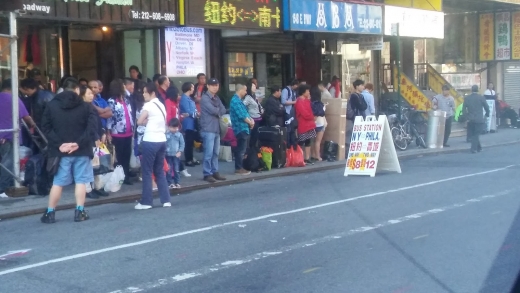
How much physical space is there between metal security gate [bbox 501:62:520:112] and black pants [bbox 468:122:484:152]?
14.3 meters

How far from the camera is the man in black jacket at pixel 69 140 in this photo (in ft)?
31.7

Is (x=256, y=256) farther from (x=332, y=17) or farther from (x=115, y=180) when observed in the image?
(x=332, y=17)

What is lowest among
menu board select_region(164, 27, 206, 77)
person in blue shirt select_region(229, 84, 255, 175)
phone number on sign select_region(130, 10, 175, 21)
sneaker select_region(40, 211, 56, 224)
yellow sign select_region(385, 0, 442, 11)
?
sneaker select_region(40, 211, 56, 224)

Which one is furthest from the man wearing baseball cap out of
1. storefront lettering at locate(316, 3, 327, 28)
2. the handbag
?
storefront lettering at locate(316, 3, 327, 28)

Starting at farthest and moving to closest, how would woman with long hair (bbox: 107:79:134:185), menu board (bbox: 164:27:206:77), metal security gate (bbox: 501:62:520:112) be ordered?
metal security gate (bbox: 501:62:520:112) < menu board (bbox: 164:27:206:77) < woman with long hair (bbox: 107:79:134:185)

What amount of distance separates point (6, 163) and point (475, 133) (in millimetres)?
12127

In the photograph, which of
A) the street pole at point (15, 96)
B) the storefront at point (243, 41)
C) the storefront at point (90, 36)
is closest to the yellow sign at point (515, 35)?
the storefront at point (243, 41)

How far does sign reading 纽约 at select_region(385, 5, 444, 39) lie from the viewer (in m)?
21.3

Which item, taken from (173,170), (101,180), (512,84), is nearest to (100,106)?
(101,180)

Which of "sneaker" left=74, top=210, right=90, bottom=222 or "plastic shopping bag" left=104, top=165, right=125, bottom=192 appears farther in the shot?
"plastic shopping bag" left=104, top=165, right=125, bottom=192

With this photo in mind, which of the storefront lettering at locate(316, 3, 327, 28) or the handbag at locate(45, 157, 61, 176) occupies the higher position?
the storefront lettering at locate(316, 3, 327, 28)

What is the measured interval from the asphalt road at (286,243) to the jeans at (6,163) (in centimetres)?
168

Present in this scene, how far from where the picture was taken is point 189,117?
49.7 feet

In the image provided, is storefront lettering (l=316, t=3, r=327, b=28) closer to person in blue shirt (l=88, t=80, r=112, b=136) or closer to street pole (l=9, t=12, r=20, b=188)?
person in blue shirt (l=88, t=80, r=112, b=136)
